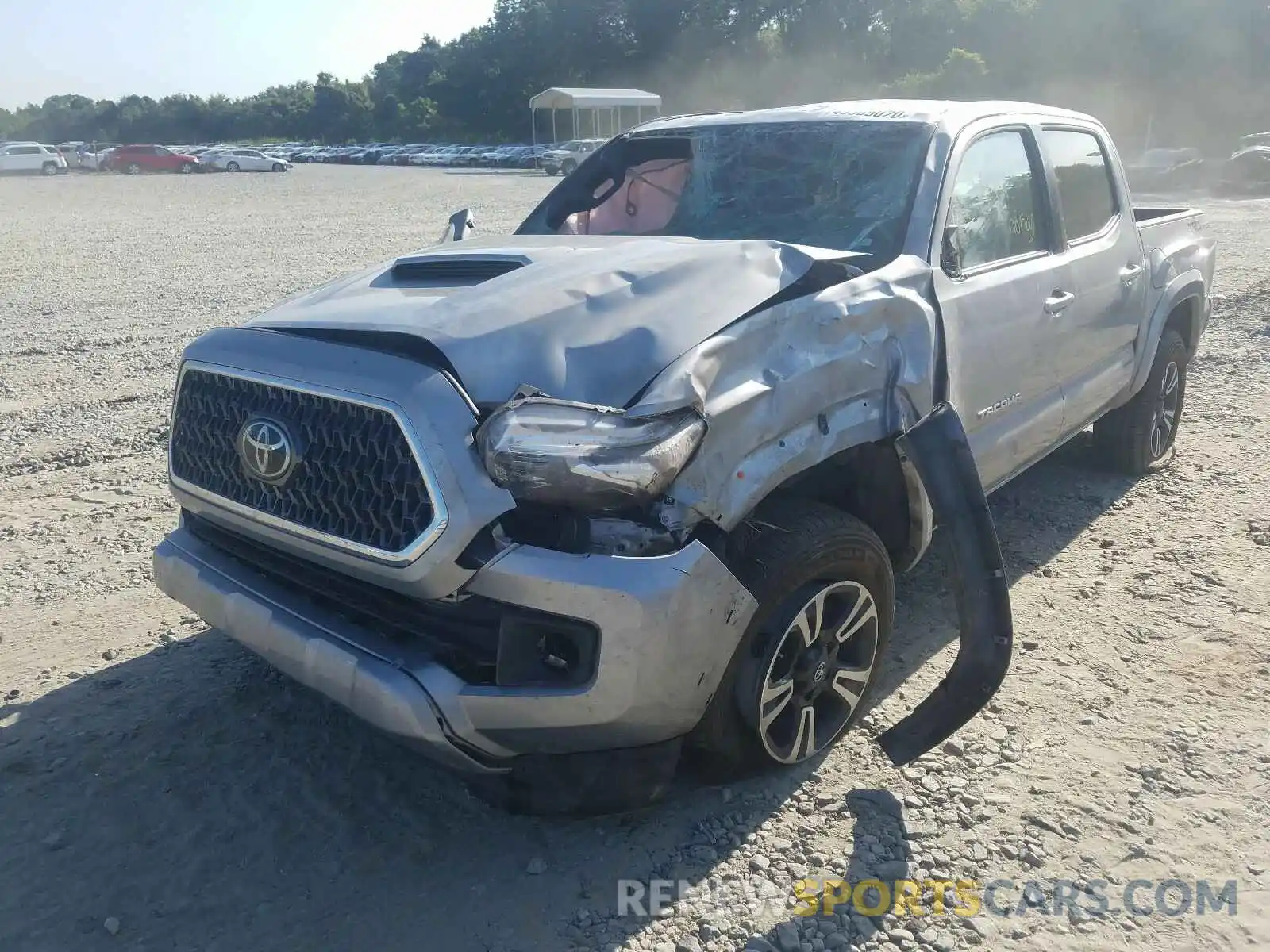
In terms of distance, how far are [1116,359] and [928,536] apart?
6.63 ft

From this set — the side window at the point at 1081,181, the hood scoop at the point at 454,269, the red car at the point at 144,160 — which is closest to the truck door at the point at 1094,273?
the side window at the point at 1081,181

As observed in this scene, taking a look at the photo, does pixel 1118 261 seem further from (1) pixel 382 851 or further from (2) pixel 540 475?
(1) pixel 382 851

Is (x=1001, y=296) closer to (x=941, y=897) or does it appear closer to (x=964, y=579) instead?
(x=964, y=579)

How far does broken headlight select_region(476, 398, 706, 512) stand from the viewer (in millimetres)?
2389

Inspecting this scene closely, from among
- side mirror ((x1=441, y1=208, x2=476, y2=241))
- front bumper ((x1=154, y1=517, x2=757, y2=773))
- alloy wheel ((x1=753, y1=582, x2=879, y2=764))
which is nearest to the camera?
front bumper ((x1=154, y1=517, x2=757, y2=773))

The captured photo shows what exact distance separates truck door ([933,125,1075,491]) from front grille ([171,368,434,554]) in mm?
1857

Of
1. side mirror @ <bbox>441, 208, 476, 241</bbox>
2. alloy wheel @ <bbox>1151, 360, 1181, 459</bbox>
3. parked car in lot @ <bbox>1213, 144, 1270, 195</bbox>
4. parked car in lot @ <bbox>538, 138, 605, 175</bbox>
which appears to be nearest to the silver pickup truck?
side mirror @ <bbox>441, 208, 476, 241</bbox>

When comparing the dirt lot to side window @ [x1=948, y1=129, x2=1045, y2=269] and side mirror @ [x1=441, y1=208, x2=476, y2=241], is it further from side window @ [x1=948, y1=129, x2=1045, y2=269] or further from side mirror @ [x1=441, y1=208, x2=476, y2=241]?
side mirror @ [x1=441, y1=208, x2=476, y2=241]

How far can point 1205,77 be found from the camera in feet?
145

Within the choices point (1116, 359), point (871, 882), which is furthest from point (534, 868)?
point (1116, 359)

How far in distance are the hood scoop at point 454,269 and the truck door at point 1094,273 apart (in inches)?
91.0

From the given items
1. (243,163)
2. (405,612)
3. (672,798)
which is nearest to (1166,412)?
(672,798)

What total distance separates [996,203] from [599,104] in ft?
173

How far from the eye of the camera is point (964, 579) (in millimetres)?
2891
